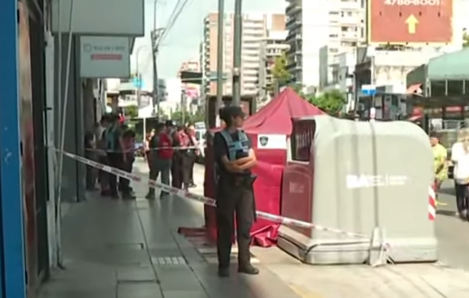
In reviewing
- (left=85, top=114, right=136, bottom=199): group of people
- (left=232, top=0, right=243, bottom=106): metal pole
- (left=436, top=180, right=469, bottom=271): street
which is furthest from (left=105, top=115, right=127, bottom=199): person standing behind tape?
(left=436, top=180, right=469, bottom=271): street

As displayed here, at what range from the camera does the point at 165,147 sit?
2125 centimetres

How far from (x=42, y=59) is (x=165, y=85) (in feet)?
206

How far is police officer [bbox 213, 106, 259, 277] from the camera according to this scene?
9711 millimetres

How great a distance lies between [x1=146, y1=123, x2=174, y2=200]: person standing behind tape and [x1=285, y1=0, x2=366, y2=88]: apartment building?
10636 cm

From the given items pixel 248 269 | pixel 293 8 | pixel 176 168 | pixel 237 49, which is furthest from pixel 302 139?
pixel 293 8

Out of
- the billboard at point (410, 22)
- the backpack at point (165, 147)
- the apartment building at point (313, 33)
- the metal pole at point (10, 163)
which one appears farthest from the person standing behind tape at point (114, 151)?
the apartment building at point (313, 33)

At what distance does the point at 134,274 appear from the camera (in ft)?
32.5

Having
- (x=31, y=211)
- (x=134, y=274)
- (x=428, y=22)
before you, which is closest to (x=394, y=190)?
(x=134, y=274)

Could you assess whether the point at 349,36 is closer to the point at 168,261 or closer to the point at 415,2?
the point at 415,2

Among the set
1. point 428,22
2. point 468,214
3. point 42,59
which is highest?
point 428,22

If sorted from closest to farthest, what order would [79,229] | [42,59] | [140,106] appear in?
[42,59]
[79,229]
[140,106]

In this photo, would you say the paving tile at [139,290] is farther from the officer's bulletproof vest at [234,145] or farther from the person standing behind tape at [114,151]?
the person standing behind tape at [114,151]

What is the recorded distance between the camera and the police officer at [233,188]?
9711 millimetres

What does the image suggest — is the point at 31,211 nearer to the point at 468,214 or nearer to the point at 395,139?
the point at 395,139
